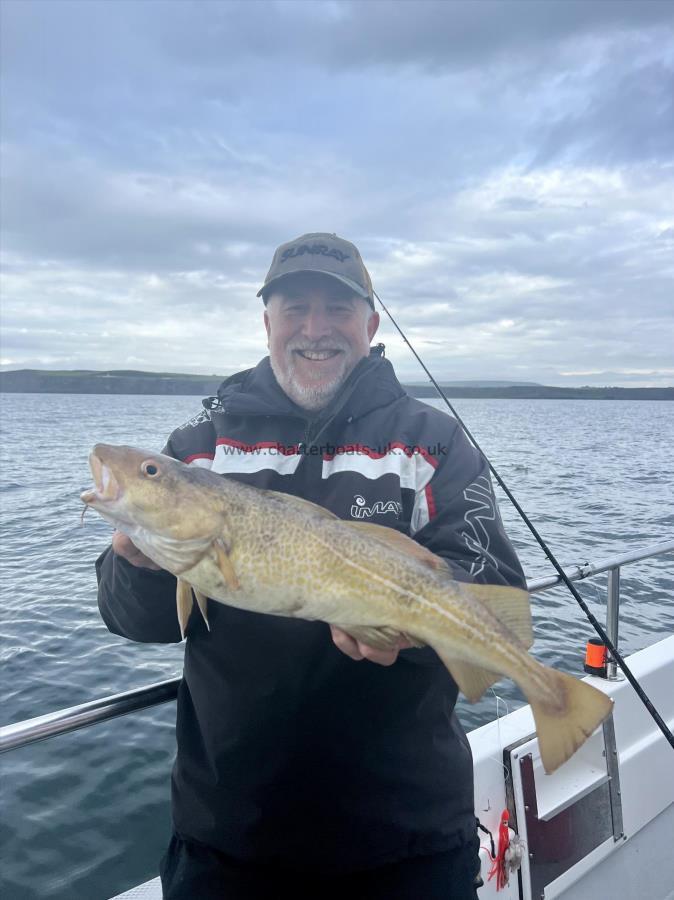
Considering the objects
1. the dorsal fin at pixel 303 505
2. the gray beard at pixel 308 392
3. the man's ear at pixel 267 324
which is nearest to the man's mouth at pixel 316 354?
the gray beard at pixel 308 392

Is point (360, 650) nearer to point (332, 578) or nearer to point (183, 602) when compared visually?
point (332, 578)

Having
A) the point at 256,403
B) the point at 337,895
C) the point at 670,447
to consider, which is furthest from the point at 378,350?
→ the point at 670,447

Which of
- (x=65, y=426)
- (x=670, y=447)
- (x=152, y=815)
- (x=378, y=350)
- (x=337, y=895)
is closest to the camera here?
(x=337, y=895)

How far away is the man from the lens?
2.70 metres

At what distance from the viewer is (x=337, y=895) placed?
2711mm

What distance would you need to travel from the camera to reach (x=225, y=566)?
255 centimetres

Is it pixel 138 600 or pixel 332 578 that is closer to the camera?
pixel 332 578

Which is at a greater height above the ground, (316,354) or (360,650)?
(316,354)

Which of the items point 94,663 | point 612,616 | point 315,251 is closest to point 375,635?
point 315,251

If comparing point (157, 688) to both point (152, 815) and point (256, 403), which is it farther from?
point (152, 815)

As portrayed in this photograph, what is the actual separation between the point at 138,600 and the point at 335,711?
1016 millimetres

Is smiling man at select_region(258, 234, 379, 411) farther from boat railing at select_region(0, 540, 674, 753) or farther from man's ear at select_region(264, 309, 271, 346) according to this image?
boat railing at select_region(0, 540, 674, 753)

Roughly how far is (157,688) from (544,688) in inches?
68.7

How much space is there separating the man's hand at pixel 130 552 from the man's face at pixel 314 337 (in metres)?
1.12
